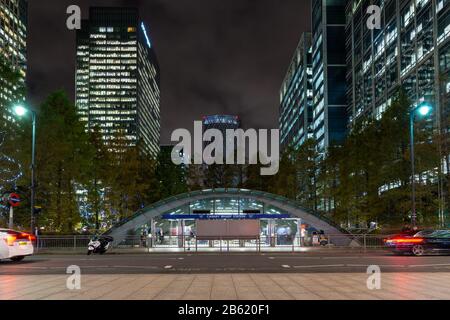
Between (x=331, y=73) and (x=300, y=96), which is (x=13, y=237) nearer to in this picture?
(x=331, y=73)

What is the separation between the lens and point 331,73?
12175 centimetres

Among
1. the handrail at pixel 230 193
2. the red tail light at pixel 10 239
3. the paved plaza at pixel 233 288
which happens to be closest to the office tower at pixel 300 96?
the handrail at pixel 230 193

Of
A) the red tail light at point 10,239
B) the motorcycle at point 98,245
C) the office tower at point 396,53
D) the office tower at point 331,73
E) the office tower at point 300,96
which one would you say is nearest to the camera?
the red tail light at point 10,239

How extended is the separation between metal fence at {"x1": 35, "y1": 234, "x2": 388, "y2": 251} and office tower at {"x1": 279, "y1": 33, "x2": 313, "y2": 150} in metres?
83.7

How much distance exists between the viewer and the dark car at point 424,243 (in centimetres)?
2909

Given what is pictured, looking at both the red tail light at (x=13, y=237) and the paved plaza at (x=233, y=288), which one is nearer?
the paved plaza at (x=233, y=288)

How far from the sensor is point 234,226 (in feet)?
144

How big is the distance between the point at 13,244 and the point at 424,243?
20.4m

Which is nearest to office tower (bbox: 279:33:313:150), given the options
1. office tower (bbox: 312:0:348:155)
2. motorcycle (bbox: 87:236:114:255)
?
office tower (bbox: 312:0:348:155)

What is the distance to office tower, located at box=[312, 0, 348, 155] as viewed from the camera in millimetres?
117875

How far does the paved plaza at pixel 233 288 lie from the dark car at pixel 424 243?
14546 mm

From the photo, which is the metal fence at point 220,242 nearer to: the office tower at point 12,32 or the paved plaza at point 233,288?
the paved plaza at point 233,288

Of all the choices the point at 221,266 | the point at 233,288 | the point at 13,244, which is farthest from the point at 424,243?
the point at 13,244
